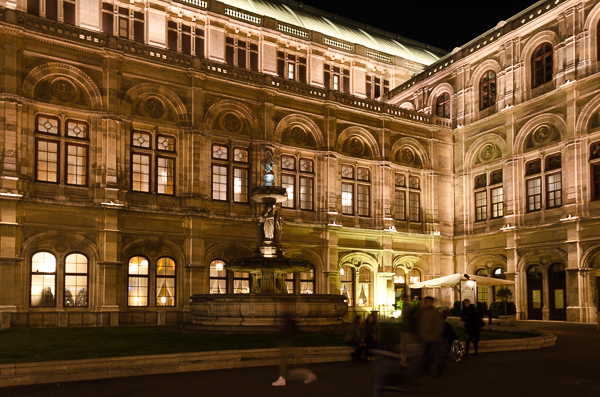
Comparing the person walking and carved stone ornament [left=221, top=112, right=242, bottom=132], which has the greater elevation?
carved stone ornament [left=221, top=112, right=242, bottom=132]

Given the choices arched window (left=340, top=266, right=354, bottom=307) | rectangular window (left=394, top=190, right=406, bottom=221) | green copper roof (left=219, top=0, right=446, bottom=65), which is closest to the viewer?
arched window (left=340, top=266, right=354, bottom=307)

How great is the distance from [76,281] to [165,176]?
709 centimetres

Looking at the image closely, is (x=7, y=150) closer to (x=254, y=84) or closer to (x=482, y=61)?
(x=254, y=84)

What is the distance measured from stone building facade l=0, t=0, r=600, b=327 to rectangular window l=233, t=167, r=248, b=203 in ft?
0.42

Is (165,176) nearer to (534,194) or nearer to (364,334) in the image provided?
Answer: (364,334)

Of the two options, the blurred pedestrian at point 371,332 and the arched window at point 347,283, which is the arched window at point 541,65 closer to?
the arched window at point 347,283

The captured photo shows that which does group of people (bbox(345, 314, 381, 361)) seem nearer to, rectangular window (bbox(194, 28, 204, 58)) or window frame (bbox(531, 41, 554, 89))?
window frame (bbox(531, 41, 554, 89))

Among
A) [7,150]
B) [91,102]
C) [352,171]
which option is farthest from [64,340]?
[352,171]

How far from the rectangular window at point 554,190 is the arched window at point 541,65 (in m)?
5.72

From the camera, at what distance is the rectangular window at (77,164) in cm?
3033

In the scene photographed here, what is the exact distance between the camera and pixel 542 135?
3616 cm

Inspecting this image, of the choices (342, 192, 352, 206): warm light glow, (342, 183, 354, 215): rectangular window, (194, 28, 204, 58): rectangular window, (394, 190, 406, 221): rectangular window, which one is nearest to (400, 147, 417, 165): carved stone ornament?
(394, 190, 406, 221): rectangular window

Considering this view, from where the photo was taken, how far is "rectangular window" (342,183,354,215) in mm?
39000

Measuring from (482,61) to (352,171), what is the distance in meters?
11.3
